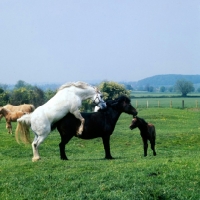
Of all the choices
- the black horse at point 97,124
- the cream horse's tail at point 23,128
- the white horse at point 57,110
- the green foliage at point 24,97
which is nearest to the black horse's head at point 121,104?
the black horse at point 97,124

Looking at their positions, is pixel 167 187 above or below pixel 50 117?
below

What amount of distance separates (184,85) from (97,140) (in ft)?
362

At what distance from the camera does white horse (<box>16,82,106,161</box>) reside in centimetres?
1373

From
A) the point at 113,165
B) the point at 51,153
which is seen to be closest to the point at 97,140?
the point at 51,153

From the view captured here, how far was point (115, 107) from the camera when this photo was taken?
581 inches

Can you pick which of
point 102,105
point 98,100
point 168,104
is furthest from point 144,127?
point 168,104

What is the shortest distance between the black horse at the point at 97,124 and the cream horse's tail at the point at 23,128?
949 millimetres

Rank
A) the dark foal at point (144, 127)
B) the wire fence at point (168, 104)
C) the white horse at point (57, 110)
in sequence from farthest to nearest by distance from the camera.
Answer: the wire fence at point (168, 104) → the dark foal at point (144, 127) → the white horse at point (57, 110)

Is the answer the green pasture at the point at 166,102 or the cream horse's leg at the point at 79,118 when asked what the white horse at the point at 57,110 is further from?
the green pasture at the point at 166,102

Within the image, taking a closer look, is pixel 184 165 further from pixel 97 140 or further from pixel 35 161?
pixel 97 140

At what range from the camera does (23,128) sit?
14578mm

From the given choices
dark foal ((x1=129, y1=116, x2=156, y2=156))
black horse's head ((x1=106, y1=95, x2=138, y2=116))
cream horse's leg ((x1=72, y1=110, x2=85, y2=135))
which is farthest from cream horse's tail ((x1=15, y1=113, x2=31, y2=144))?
dark foal ((x1=129, y1=116, x2=156, y2=156))

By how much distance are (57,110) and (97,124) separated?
144 centimetres

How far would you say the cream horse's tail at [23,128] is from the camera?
46.7ft
